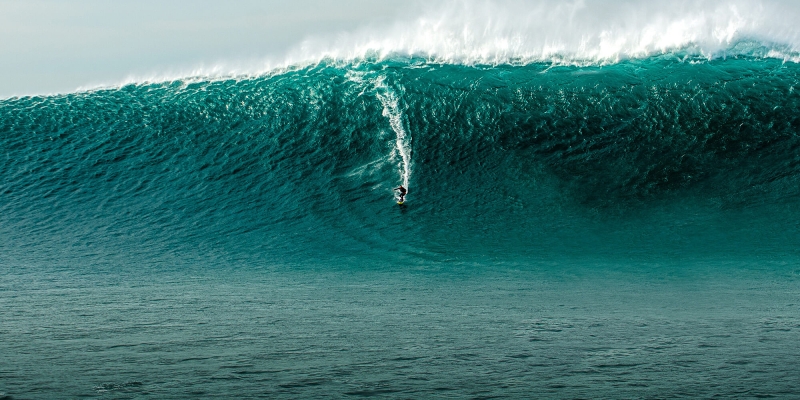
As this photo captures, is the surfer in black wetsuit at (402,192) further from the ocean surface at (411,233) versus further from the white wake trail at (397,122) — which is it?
the white wake trail at (397,122)

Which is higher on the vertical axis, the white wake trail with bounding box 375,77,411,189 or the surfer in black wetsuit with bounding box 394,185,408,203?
the white wake trail with bounding box 375,77,411,189

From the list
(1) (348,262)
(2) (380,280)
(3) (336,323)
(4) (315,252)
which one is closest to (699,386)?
(3) (336,323)

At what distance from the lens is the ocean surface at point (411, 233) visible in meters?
10.9

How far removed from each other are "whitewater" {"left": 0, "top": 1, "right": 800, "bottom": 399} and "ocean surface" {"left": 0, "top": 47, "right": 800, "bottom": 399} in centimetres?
8

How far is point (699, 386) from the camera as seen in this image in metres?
9.94

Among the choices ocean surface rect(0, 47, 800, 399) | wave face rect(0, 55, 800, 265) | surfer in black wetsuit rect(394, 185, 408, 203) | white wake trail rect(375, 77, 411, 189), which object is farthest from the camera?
white wake trail rect(375, 77, 411, 189)

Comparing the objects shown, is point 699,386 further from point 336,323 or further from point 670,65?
point 670,65

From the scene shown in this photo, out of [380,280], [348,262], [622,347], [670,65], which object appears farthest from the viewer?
[670,65]

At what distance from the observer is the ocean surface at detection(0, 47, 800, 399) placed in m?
10.9

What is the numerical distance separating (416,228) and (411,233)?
0.41m

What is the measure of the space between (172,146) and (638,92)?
1696cm

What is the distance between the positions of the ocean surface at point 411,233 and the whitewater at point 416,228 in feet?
0.28

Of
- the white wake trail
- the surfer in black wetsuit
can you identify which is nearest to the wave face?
the white wake trail

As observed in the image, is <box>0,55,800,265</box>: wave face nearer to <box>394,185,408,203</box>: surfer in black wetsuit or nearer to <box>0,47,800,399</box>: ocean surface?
<box>0,47,800,399</box>: ocean surface
